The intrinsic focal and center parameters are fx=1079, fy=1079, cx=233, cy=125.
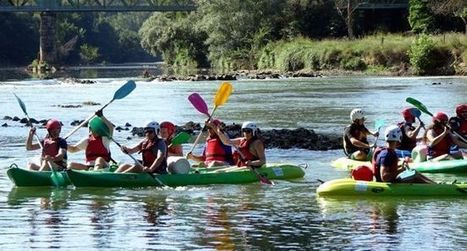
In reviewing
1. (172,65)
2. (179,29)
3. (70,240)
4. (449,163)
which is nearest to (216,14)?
(179,29)

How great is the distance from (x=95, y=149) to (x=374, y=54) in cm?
4477

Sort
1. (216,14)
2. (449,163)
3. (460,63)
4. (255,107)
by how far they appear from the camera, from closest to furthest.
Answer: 1. (449,163)
2. (255,107)
3. (460,63)
4. (216,14)

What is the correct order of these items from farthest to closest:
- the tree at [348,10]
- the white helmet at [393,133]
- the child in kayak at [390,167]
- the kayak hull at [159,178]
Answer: the tree at [348,10] < the kayak hull at [159,178] < the child in kayak at [390,167] < the white helmet at [393,133]

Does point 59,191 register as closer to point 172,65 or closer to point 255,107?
point 255,107

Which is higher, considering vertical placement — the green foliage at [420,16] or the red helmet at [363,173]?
the green foliage at [420,16]

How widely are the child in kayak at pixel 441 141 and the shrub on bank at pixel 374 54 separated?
36335 mm

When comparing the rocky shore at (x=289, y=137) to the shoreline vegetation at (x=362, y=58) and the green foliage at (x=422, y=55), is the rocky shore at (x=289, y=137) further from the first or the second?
the shoreline vegetation at (x=362, y=58)

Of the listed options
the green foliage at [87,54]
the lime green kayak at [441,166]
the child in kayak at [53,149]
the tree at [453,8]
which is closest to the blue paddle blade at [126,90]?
the child in kayak at [53,149]

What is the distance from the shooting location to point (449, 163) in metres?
18.2

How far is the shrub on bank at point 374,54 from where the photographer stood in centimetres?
5531

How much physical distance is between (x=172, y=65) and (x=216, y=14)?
58.5 feet

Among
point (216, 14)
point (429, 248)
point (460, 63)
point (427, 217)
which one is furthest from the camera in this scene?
point (216, 14)

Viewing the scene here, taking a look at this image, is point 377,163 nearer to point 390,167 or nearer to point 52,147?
point 390,167

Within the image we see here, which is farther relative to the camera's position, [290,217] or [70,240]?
[290,217]
